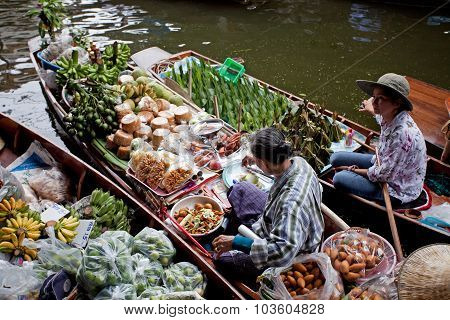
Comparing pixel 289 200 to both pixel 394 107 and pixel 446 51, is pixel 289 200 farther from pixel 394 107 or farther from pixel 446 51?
pixel 446 51

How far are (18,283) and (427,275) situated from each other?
8.85 ft

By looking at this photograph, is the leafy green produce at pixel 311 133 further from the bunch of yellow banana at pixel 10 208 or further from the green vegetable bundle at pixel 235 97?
the bunch of yellow banana at pixel 10 208

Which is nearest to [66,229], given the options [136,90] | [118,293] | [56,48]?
[118,293]

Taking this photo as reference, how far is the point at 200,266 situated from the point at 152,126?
216 centimetres

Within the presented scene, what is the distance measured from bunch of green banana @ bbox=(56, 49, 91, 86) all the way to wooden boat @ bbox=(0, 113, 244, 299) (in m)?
1.04

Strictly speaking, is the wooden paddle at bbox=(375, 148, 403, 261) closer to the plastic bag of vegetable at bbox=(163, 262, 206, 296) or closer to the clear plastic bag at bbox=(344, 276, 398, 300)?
the clear plastic bag at bbox=(344, 276, 398, 300)

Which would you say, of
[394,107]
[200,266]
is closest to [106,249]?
[200,266]

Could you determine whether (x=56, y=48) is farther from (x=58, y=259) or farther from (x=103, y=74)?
(x=58, y=259)

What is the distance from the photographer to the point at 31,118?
6945mm

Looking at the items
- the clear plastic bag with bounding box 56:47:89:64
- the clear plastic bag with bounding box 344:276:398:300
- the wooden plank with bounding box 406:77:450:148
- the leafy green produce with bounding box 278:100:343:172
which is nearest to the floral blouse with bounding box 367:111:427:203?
the leafy green produce with bounding box 278:100:343:172

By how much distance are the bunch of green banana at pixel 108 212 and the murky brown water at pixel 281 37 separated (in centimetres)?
337

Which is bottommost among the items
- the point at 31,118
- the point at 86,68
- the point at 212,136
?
the point at 31,118

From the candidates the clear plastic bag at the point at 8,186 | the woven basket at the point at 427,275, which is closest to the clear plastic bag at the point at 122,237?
the clear plastic bag at the point at 8,186

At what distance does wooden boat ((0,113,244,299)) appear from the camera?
3229mm
